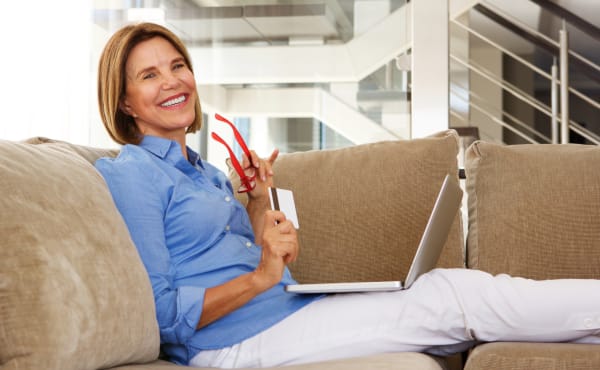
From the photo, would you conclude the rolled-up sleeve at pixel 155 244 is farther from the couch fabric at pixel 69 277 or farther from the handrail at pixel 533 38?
the handrail at pixel 533 38

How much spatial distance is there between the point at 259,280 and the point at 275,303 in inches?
4.4

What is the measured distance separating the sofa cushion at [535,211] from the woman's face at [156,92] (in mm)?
713

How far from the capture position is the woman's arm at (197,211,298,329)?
147 centimetres

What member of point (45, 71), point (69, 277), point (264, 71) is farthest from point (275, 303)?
point (45, 71)

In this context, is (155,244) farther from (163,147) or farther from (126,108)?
(126,108)

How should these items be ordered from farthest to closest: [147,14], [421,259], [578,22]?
[578,22] → [147,14] → [421,259]

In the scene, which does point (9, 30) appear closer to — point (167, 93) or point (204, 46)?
point (204, 46)

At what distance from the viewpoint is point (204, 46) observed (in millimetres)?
3854

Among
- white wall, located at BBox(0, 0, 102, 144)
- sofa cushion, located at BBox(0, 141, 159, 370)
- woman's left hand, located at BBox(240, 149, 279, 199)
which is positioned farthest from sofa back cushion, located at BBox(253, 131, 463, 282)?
white wall, located at BBox(0, 0, 102, 144)

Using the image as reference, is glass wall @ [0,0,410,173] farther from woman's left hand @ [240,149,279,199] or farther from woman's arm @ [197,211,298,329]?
woman's arm @ [197,211,298,329]

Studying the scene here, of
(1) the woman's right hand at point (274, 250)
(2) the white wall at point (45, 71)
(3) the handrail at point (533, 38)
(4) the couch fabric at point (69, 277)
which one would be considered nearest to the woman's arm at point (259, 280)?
(1) the woman's right hand at point (274, 250)

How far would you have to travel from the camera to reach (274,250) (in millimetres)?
1467

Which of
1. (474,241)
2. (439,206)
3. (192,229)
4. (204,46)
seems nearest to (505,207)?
(474,241)

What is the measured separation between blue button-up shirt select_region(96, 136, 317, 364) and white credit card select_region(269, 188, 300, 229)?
0.14 meters
